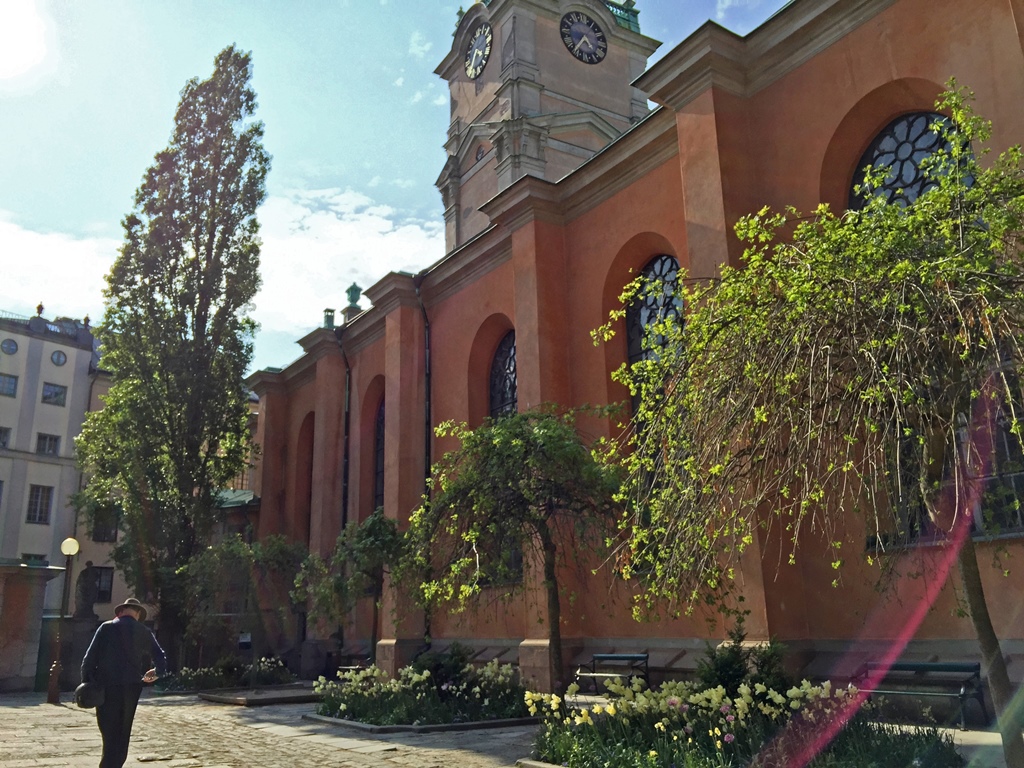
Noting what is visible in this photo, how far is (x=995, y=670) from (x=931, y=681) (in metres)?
3.85

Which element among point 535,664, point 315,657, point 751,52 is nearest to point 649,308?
point 751,52

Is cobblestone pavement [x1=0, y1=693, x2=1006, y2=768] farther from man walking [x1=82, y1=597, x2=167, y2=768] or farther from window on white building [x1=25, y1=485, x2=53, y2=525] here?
window on white building [x1=25, y1=485, x2=53, y2=525]

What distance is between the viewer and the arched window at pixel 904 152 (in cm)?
1098

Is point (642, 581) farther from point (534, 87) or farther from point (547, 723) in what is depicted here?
point (534, 87)

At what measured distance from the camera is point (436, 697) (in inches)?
468

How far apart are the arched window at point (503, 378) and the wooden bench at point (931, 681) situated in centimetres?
990

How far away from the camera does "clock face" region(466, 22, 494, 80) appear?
3085 cm

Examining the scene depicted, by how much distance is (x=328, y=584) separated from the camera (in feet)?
48.6

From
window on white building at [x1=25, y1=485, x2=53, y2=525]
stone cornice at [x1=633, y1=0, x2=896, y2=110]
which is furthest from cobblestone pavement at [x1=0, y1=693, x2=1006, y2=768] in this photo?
window on white building at [x1=25, y1=485, x2=53, y2=525]

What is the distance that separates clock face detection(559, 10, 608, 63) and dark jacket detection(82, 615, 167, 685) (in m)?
27.1

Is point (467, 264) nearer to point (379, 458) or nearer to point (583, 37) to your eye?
point (379, 458)

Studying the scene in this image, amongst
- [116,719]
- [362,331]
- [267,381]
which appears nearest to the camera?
[116,719]

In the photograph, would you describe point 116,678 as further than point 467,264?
No

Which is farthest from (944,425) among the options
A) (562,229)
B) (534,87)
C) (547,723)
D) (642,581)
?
(534,87)
